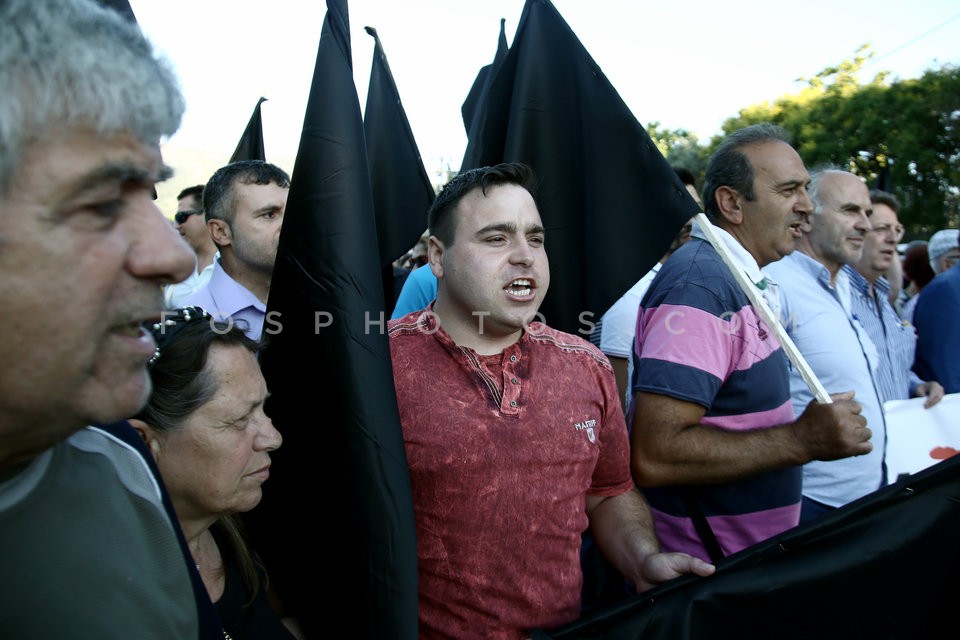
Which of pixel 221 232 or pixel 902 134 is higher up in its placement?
pixel 902 134

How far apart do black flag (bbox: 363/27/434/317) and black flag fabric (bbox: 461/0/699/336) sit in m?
0.55

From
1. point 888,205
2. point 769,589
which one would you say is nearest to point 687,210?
point 769,589

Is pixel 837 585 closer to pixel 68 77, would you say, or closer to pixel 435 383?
pixel 435 383

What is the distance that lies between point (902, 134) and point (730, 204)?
29.3 metres

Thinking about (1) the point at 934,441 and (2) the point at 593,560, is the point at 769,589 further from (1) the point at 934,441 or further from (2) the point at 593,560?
(1) the point at 934,441

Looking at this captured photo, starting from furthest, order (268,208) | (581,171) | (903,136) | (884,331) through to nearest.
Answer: (903,136), (884,331), (268,208), (581,171)

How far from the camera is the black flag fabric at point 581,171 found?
2455 mm

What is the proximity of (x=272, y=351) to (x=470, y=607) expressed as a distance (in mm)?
916

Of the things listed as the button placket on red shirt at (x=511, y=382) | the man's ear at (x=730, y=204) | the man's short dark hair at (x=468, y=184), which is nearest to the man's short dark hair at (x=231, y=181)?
the man's short dark hair at (x=468, y=184)

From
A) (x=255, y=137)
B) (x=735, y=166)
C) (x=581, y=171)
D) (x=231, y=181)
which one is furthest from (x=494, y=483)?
(x=255, y=137)

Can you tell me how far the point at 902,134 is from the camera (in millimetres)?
27094

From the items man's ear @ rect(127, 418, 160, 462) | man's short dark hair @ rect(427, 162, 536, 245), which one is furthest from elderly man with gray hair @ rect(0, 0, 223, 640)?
man's short dark hair @ rect(427, 162, 536, 245)

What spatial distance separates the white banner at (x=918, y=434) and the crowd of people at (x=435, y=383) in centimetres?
18

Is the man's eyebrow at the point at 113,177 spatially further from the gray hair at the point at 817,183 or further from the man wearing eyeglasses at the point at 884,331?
the gray hair at the point at 817,183
